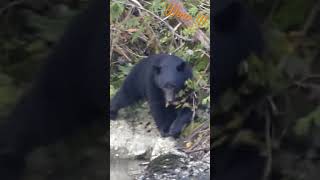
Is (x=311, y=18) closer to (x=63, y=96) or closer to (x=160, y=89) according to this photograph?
(x=160, y=89)

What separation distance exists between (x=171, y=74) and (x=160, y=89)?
8 cm

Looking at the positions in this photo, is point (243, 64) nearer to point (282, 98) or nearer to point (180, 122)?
point (282, 98)

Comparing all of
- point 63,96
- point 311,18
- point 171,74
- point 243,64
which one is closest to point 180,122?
point 171,74

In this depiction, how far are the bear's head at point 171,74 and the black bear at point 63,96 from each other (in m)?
0.23

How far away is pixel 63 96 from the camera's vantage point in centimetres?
299

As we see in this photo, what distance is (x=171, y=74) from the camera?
3.02 m

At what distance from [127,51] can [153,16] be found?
18 cm

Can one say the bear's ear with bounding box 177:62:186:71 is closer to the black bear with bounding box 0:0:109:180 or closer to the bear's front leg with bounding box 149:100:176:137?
the bear's front leg with bounding box 149:100:176:137

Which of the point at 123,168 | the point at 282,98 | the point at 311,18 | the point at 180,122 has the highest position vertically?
the point at 311,18

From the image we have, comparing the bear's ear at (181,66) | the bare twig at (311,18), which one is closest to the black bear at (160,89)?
the bear's ear at (181,66)

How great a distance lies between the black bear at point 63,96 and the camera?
2.97 metres

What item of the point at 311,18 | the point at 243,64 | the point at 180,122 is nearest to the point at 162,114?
the point at 180,122

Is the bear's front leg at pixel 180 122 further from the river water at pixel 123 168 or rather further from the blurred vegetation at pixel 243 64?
the river water at pixel 123 168

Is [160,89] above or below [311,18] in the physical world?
below
